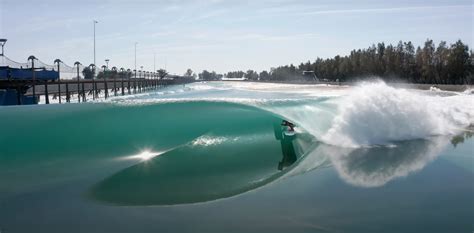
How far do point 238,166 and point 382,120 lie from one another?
5606mm

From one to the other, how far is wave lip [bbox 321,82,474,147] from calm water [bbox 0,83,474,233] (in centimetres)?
4

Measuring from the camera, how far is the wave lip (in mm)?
10898

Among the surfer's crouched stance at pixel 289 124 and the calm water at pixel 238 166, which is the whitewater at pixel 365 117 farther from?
the surfer's crouched stance at pixel 289 124

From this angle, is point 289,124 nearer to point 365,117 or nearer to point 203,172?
point 365,117

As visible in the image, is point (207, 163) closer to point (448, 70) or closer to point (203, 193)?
point (203, 193)

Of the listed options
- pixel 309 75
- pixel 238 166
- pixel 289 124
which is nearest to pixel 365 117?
pixel 289 124

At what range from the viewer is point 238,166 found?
8398mm

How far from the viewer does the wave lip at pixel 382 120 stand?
10.9 metres

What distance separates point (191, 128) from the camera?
36.6 feet

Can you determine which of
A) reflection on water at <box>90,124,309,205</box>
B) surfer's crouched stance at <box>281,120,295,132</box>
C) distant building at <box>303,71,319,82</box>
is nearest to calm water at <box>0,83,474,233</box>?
reflection on water at <box>90,124,309,205</box>

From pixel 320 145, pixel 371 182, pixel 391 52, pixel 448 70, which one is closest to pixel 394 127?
pixel 320 145

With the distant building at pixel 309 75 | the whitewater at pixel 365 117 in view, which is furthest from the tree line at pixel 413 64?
the whitewater at pixel 365 117

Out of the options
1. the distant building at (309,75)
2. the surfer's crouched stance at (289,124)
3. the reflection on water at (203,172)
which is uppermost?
the distant building at (309,75)

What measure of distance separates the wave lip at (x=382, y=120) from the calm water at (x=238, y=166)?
44 millimetres
